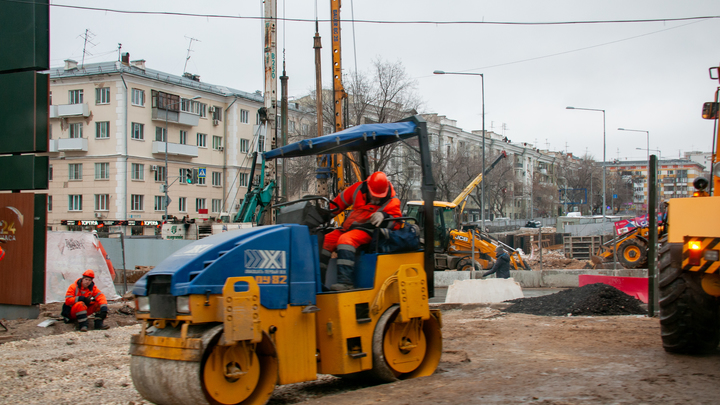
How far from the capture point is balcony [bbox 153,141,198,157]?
Answer: 4672cm

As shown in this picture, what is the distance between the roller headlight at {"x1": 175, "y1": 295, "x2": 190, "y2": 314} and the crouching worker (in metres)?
7.21

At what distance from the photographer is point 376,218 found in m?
5.93

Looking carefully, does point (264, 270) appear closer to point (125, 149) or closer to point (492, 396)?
point (492, 396)

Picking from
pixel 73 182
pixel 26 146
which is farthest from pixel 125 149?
pixel 26 146

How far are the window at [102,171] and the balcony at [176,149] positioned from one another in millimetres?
3717

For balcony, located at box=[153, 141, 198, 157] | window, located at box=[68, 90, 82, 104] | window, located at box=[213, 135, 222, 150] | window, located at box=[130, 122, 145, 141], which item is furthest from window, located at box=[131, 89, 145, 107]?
window, located at box=[213, 135, 222, 150]

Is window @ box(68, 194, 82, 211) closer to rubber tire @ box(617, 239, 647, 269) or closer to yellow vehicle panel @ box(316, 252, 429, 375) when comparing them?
rubber tire @ box(617, 239, 647, 269)

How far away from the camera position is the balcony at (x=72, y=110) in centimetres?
4497

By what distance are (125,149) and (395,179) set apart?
20097 millimetres

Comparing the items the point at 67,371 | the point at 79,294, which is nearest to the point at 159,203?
the point at 79,294

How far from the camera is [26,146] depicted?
11648 millimetres

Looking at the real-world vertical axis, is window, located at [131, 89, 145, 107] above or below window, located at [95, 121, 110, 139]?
above

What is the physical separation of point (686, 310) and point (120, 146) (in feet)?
144

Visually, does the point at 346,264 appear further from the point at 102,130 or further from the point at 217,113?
the point at 217,113
